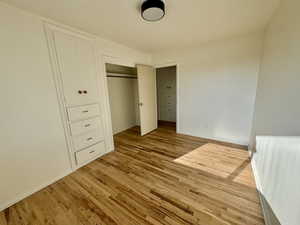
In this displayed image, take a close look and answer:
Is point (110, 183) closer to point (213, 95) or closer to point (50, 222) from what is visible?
point (50, 222)

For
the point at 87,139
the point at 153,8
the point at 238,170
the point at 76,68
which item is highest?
the point at 153,8

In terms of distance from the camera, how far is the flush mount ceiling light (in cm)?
139

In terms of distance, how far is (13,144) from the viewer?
1489mm

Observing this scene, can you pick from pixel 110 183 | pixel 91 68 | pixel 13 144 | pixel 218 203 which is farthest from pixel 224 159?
pixel 13 144

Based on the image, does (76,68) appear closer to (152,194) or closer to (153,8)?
(153,8)

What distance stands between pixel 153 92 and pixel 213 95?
65.8 inches

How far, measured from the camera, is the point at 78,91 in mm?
2080

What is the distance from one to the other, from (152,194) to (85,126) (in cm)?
159

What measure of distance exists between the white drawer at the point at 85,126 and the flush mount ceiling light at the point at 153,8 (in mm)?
1924

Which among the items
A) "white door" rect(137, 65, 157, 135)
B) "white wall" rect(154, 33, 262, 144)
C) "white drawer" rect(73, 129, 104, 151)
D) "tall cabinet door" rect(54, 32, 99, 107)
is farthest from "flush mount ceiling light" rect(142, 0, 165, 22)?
"white drawer" rect(73, 129, 104, 151)

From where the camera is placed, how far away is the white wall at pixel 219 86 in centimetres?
253

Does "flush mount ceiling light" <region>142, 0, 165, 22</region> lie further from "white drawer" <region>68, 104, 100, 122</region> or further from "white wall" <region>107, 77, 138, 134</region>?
"white wall" <region>107, 77, 138, 134</region>

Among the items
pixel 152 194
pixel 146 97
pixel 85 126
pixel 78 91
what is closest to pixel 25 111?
pixel 78 91

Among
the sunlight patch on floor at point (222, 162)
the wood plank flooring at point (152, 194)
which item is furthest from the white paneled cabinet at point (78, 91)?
the sunlight patch on floor at point (222, 162)
